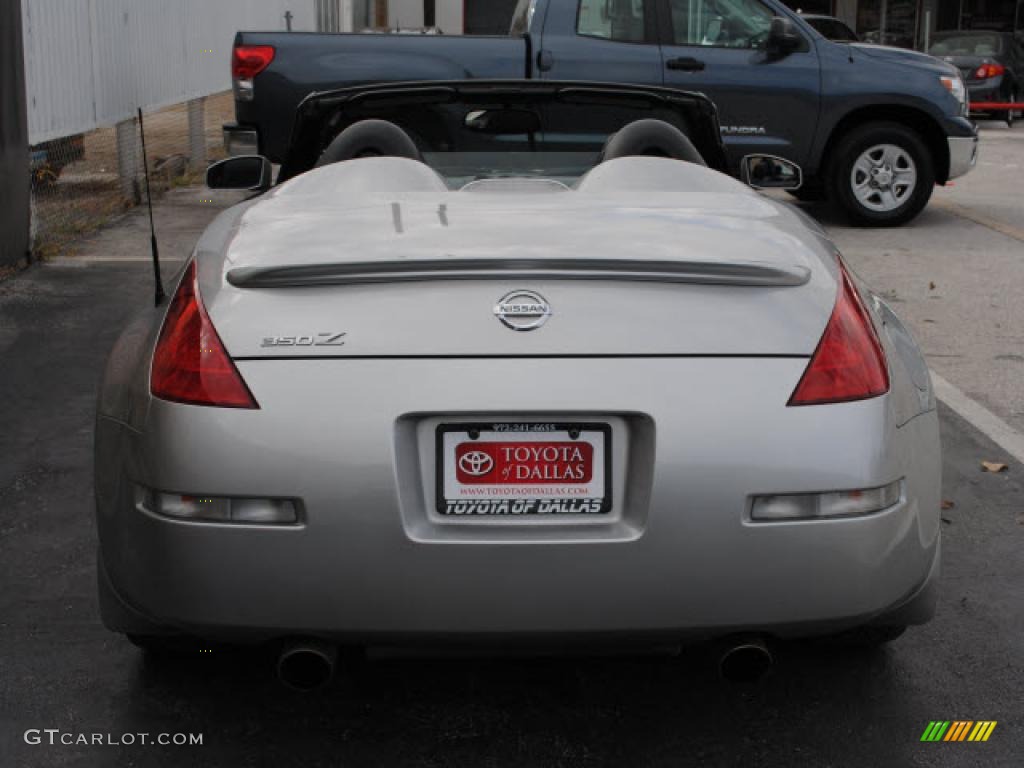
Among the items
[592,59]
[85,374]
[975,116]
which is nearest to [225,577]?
[85,374]

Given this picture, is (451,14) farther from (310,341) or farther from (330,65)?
(310,341)

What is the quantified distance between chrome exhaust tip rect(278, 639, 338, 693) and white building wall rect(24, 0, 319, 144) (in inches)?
287

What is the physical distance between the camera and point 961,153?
1226 centimetres

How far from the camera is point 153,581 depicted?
297 centimetres

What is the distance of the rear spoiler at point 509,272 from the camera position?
9.79 ft

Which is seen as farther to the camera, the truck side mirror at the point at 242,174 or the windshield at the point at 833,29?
the windshield at the point at 833,29

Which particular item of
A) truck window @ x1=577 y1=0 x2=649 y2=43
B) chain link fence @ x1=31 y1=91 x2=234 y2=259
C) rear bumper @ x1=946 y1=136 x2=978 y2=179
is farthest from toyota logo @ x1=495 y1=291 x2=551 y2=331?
rear bumper @ x1=946 y1=136 x2=978 y2=179

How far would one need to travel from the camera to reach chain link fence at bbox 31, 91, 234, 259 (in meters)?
11.1

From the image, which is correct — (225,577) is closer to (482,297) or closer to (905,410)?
(482,297)

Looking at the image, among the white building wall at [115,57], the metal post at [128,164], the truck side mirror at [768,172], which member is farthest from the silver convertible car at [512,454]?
the metal post at [128,164]

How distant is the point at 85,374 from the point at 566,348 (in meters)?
4.45

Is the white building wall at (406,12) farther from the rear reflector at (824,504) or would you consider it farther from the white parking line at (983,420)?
the rear reflector at (824,504)

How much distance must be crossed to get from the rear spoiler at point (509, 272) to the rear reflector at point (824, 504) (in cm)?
44

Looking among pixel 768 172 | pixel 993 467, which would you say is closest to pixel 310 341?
pixel 768 172
